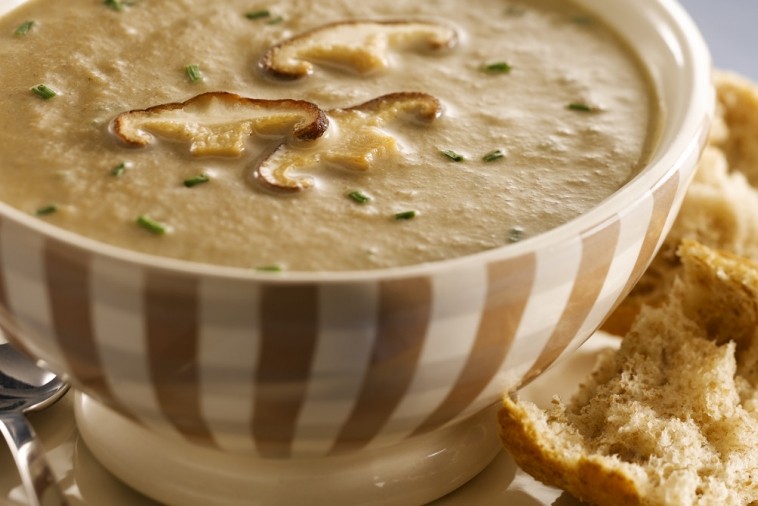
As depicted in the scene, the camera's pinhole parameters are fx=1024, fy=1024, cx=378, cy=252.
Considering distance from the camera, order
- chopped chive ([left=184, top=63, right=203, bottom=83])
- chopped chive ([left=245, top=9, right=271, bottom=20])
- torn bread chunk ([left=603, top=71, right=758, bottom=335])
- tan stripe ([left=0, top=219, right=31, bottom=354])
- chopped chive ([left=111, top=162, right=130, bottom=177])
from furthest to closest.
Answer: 1. torn bread chunk ([left=603, top=71, right=758, bottom=335])
2. chopped chive ([left=245, top=9, right=271, bottom=20])
3. chopped chive ([left=184, top=63, right=203, bottom=83])
4. chopped chive ([left=111, top=162, right=130, bottom=177])
5. tan stripe ([left=0, top=219, right=31, bottom=354])

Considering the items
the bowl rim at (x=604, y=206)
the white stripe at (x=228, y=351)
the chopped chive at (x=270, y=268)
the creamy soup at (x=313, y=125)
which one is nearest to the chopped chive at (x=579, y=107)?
the creamy soup at (x=313, y=125)

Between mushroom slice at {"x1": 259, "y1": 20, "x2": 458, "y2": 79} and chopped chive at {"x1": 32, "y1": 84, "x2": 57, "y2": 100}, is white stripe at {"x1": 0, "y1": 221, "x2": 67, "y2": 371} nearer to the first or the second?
chopped chive at {"x1": 32, "y1": 84, "x2": 57, "y2": 100}

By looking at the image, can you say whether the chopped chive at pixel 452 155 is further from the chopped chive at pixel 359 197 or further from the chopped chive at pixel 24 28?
the chopped chive at pixel 24 28

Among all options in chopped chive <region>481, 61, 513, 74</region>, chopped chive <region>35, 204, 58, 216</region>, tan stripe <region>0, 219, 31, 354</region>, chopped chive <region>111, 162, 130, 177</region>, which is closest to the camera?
tan stripe <region>0, 219, 31, 354</region>

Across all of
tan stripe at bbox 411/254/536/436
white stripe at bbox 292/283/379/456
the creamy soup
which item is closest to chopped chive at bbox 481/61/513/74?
the creamy soup

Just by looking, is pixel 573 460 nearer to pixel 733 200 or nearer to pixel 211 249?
pixel 211 249

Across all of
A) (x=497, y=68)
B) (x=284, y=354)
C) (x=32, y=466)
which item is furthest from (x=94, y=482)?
(x=497, y=68)

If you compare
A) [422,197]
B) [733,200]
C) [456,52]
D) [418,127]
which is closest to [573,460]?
[422,197]
